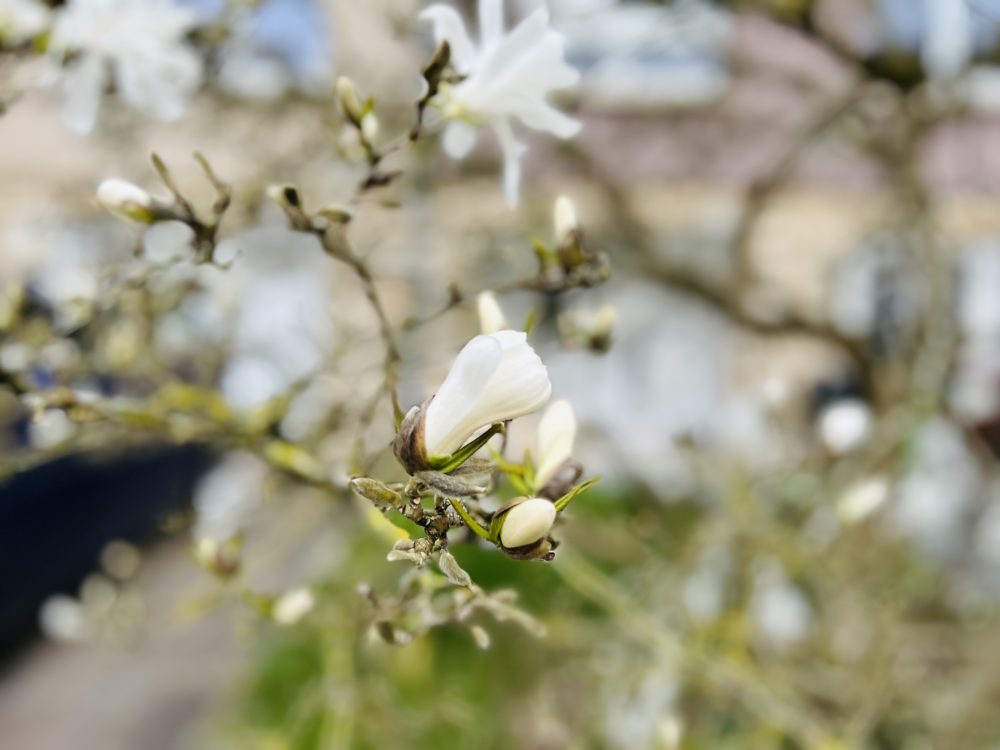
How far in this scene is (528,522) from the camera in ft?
1.77

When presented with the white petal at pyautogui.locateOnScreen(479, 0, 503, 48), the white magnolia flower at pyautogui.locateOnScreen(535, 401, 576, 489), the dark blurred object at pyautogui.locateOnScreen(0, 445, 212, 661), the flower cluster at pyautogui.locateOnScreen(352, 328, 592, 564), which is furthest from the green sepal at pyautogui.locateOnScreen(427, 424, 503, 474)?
the dark blurred object at pyautogui.locateOnScreen(0, 445, 212, 661)

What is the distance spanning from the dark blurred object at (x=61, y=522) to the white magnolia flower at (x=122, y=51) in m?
3.06

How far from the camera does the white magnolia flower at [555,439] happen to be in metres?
0.65

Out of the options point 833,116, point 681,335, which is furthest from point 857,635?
point 681,335

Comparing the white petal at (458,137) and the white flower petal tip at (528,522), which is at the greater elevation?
the white petal at (458,137)

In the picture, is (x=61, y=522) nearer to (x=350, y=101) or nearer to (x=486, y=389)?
(x=350, y=101)

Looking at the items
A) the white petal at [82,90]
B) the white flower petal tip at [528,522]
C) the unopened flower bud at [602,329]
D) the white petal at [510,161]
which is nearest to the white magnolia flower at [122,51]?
the white petal at [82,90]

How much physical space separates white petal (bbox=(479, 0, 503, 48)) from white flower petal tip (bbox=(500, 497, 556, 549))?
0.43 m

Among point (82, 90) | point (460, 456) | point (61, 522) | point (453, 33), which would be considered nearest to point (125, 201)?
point (82, 90)

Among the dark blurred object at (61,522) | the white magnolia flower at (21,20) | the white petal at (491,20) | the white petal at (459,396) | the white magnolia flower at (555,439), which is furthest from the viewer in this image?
the dark blurred object at (61,522)

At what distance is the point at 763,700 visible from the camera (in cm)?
114

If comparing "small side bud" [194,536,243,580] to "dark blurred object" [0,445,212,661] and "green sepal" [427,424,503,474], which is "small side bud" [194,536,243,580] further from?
"dark blurred object" [0,445,212,661]

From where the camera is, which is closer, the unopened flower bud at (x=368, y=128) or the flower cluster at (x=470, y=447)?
the flower cluster at (x=470, y=447)

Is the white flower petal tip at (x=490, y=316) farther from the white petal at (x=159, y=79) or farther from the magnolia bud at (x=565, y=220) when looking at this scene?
the white petal at (x=159, y=79)
